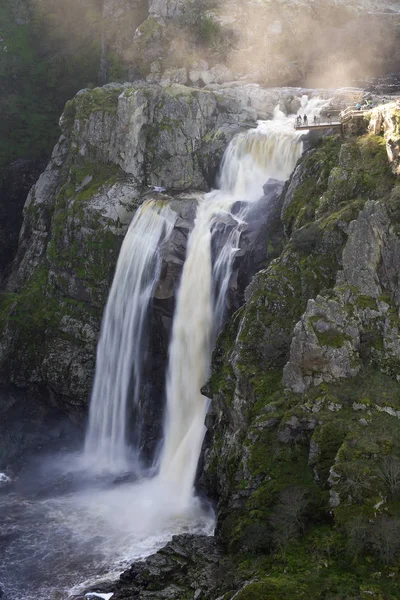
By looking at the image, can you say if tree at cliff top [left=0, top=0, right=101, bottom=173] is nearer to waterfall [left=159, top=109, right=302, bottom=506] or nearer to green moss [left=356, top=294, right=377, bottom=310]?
waterfall [left=159, top=109, right=302, bottom=506]

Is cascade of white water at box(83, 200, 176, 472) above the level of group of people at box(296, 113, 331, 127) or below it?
→ below

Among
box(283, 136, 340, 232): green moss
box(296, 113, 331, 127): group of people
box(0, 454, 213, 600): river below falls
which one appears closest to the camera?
box(0, 454, 213, 600): river below falls

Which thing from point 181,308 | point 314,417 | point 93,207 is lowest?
point 314,417

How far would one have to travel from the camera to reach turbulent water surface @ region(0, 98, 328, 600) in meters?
39.4

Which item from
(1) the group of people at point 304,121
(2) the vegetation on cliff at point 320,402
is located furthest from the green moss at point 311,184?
(1) the group of people at point 304,121

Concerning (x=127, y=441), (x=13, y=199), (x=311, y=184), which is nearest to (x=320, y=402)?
(x=311, y=184)

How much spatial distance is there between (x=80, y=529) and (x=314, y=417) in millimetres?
18158

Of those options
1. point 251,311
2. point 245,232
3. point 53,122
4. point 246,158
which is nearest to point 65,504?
point 251,311

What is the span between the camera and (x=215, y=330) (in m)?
48.2

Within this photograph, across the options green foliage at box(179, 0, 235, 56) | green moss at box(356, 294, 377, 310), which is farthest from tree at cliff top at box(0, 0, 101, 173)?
green moss at box(356, 294, 377, 310)

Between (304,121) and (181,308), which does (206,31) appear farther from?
(181,308)

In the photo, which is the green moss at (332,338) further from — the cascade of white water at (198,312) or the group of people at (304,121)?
the group of people at (304,121)

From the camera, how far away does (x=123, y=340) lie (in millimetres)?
55219

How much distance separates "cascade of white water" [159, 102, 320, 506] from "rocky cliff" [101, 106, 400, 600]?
15.7 feet
